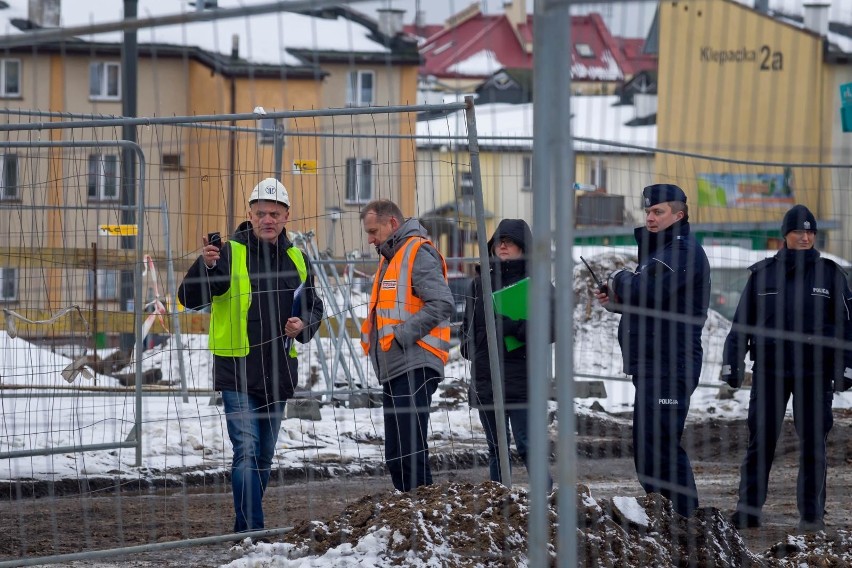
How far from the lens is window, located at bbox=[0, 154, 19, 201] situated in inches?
299

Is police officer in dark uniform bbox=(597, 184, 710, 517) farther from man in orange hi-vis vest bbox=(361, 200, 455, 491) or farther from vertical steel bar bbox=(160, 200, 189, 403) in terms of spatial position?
vertical steel bar bbox=(160, 200, 189, 403)

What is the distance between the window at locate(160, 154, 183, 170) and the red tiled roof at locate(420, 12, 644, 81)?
2304 millimetres

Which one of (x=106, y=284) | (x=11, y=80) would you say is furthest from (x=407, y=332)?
(x=11, y=80)

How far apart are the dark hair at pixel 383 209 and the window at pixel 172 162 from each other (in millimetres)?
1436

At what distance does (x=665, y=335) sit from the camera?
6.37 m

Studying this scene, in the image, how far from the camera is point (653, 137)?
562cm

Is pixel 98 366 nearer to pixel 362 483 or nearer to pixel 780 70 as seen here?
pixel 362 483

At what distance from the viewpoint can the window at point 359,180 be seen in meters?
7.42

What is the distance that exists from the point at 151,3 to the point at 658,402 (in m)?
22.2

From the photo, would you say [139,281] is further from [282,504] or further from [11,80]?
[11,80]

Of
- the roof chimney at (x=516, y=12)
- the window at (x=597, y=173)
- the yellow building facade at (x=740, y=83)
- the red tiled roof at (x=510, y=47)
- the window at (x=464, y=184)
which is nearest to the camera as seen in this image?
the red tiled roof at (x=510, y=47)

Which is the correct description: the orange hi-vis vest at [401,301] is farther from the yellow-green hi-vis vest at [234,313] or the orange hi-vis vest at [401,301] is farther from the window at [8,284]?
the window at [8,284]

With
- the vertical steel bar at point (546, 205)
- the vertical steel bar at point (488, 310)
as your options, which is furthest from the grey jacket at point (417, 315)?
the vertical steel bar at point (546, 205)

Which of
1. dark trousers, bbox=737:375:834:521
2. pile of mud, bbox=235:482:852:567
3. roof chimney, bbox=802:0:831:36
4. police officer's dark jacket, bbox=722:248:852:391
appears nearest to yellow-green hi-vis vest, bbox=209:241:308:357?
pile of mud, bbox=235:482:852:567
